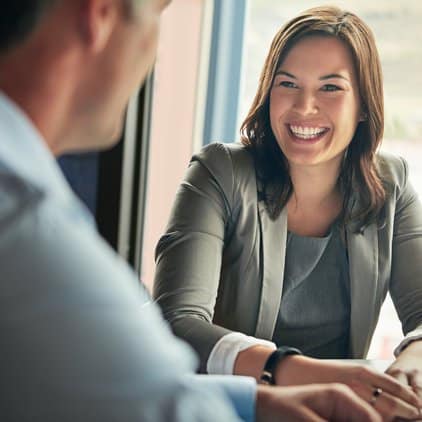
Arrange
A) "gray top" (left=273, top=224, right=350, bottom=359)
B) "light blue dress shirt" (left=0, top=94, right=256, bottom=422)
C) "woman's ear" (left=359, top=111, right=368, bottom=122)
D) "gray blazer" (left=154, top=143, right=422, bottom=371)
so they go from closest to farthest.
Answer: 1. "light blue dress shirt" (left=0, top=94, right=256, bottom=422)
2. "gray blazer" (left=154, top=143, right=422, bottom=371)
3. "gray top" (left=273, top=224, right=350, bottom=359)
4. "woman's ear" (left=359, top=111, right=368, bottom=122)

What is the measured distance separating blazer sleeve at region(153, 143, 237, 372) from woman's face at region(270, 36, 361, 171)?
16 cm

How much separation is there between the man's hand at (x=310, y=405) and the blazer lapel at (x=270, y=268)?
786 mm

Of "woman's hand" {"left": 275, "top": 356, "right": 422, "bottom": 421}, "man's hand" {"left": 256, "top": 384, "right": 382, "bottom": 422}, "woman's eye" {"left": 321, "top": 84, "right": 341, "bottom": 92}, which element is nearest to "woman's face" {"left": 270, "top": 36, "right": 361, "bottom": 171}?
"woman's eye" {"left": 321, "top": 84, "right": 341, "bottom": 92}

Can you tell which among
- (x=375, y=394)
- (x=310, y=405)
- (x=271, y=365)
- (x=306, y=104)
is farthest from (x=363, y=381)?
(x=306, y=104)

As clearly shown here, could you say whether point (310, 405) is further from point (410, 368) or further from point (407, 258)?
point (407, 258)

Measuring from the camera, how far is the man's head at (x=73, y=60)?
1.98 feet

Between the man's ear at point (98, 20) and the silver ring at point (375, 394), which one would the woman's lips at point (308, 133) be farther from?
the man's ear at point (98, 20)

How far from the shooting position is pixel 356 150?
206 cm

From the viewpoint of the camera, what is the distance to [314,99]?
76.0 inches

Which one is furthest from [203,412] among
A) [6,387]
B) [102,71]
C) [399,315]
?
[399,315]

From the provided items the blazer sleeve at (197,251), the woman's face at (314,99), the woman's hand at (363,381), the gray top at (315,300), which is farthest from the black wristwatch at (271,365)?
the woman's face at (314,99)

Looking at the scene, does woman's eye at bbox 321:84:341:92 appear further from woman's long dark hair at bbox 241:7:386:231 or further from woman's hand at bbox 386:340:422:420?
woman's hand at bbox 386:340:422:420

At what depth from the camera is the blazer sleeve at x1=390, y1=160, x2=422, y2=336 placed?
6.26ft

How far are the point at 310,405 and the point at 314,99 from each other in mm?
1030
